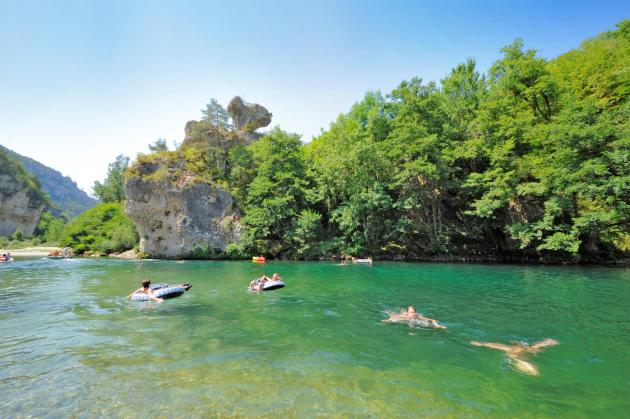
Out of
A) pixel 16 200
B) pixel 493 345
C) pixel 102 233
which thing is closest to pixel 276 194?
pixel 493 345

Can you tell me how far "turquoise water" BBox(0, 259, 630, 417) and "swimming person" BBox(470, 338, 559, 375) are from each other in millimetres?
217

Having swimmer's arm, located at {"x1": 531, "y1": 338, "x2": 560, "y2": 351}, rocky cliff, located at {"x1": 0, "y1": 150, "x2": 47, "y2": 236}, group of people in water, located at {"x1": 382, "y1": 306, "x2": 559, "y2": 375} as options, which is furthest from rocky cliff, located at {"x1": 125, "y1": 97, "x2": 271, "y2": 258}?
rocky cliff, located at {"x1": 0, "y1": 150, "x2": 47, "y2": 236}

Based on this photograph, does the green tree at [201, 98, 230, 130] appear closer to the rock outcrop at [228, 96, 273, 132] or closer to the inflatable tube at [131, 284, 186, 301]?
the rock outcrop at [228, 96, 273, 132]

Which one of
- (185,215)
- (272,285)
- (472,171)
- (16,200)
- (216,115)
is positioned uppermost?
(216,115)

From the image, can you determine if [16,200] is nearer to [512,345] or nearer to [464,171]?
[464,171]

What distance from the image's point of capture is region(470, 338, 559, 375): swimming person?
22.0ft

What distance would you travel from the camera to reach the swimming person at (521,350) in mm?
6720

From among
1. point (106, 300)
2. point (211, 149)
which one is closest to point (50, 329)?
point (106, 300)

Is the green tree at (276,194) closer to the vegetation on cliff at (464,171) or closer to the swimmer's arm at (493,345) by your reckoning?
the vegetation on cliff at (464,171)

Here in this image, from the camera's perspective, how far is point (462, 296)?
564 inches

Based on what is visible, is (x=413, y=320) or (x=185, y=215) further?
(x=185, y=215)

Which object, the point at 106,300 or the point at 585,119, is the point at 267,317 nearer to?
the point at 106,300

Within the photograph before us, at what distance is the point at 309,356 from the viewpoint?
7.49 m

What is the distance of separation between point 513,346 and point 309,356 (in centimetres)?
535
